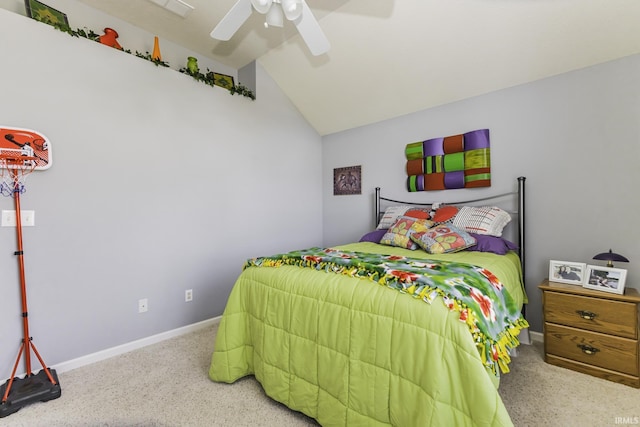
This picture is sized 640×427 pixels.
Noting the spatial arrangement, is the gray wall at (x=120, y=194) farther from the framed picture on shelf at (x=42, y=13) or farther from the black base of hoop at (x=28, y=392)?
the black base of hoop at (x=28, y=392)

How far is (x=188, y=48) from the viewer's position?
309 centimetres

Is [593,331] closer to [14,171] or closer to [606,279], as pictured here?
[606,279]

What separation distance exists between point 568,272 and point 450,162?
1316 millimetres

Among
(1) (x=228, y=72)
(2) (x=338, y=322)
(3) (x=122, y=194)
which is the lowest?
(2) (x=338, y=322)

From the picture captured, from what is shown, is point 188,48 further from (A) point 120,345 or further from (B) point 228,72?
(A) point 120,345

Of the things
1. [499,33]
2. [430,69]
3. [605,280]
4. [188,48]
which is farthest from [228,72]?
[605,280]

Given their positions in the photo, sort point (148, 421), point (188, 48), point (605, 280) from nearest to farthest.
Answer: point (148, 421), point (605, 280), point (188, 48)

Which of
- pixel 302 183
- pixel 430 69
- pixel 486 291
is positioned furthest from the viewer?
pixel 302 183

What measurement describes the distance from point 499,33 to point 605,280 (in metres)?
1.95

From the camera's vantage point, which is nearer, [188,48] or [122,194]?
[122,194]

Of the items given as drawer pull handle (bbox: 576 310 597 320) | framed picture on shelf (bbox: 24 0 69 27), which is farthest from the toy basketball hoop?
drawer pull handle (bbox: 576 310 597 320)

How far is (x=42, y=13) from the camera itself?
205 cm

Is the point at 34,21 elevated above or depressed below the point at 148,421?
above

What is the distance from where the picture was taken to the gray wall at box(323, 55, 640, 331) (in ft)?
6.79
